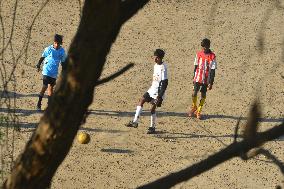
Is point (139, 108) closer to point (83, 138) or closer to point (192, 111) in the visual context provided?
point (83, 138)

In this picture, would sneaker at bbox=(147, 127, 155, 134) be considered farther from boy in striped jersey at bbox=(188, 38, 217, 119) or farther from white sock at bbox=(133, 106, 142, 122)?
boy in striped jersey at bbox=(188, 38, 217, 119)

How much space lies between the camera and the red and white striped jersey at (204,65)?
12.0 m

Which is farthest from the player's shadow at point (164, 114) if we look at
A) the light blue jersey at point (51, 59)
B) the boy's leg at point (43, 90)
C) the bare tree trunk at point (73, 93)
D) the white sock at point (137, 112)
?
the bare tree trunk at point (73, 93)

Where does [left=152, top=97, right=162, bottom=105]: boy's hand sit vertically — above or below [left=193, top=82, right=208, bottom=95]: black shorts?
below

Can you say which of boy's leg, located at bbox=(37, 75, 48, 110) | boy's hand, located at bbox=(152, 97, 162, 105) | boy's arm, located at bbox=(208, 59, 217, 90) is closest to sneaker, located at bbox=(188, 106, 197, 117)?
boy's arm, located at bbox=(208, 59, 217, 90)

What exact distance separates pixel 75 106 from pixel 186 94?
36.8 feet

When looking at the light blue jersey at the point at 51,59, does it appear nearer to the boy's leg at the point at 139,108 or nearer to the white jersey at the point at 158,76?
the boy's leg at the point at 139,108

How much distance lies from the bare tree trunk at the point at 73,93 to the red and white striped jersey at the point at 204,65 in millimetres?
9083

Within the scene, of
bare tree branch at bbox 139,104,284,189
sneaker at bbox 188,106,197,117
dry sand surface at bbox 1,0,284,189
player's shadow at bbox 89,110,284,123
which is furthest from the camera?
sneaker at bbox 188,106,197,117

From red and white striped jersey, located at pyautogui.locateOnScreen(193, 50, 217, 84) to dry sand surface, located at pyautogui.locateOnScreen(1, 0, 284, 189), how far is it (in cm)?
68

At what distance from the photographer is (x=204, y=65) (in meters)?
12.1

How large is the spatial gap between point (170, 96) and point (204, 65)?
2049 mm

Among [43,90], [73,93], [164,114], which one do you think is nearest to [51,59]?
[43,90]

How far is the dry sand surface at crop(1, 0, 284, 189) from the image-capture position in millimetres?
10477
